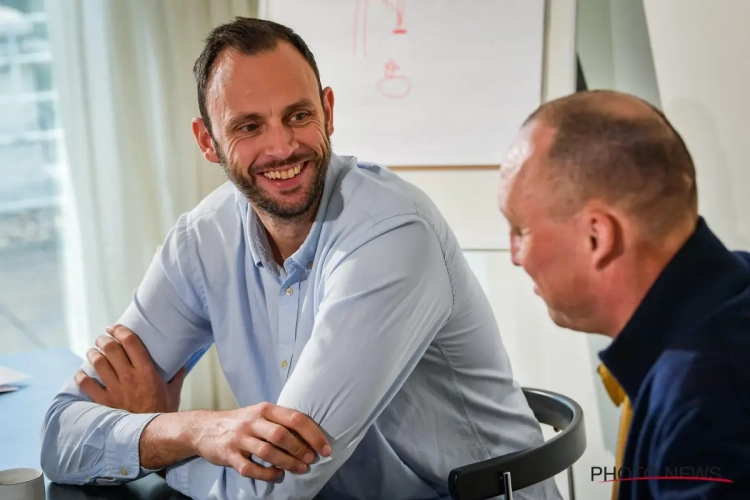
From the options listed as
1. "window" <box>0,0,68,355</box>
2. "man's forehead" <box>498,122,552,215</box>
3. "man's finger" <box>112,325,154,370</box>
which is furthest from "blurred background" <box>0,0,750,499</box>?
"man's forehead" <box>498,122,552,215</box>

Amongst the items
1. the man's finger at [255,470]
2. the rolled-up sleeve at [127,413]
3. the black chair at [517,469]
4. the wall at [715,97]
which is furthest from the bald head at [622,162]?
the wall at [715,97]

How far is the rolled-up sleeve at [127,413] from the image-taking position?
4.22ft

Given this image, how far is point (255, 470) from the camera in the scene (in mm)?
1146

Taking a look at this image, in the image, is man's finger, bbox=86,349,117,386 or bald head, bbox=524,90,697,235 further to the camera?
man's finger, bbox=86,349,117,386

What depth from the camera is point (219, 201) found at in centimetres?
164

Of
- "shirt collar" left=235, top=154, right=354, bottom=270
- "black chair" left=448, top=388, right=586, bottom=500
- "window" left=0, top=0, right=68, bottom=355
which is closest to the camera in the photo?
"black chair" left=448, top=388, right=586, bottom=500

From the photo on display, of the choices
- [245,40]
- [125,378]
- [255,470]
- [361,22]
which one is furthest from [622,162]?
[361,22]

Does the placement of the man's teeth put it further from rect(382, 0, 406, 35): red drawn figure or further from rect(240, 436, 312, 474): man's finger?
rect(382, 0, 406, 35): red drawn figure

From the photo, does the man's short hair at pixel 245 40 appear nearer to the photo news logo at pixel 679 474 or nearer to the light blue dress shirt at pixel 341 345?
the light blue dress shirt at pixel 341 345

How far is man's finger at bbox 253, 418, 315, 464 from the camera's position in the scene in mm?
1114

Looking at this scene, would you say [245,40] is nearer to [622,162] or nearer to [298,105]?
[298,105]

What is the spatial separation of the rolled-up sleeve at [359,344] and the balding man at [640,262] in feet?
1.80

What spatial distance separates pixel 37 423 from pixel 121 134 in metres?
1.51

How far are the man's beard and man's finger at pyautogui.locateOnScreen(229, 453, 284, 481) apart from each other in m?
0.45
